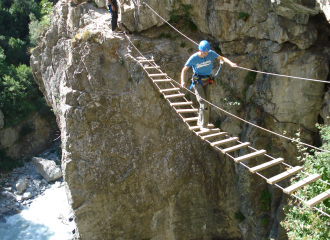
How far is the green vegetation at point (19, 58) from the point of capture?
68.4 ft

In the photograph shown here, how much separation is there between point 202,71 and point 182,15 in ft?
16.0

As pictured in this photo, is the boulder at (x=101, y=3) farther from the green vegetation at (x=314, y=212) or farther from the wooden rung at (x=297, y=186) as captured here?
the wooden rung at (x=297, y=186)

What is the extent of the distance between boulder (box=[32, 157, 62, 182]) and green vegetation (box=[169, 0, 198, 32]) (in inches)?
538

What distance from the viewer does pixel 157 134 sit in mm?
10906

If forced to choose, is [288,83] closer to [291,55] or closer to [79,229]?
[291,55]

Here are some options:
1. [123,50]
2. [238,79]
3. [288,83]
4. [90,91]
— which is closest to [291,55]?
[288,83]

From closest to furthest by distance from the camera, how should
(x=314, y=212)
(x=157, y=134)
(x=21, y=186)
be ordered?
Answer: (x=314, y=212) → (x=157, y=134) → (x=21, y=186)

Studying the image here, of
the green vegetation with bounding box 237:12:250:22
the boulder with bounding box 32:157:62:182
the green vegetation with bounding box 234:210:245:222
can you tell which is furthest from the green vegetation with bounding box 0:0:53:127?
the green vegetation with bounding box 234:210:245:222

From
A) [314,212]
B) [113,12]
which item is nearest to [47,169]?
[113,12]

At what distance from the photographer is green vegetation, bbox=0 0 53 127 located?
20.9 meters

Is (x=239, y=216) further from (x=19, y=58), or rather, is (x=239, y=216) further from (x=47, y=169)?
(x=19, y=58)

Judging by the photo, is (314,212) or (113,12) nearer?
(314,212)

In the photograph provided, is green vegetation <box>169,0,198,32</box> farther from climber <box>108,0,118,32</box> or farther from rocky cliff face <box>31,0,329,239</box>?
climber <box>108,0,118,32</box>

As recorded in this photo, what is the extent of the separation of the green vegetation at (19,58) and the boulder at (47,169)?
3.48 metres
